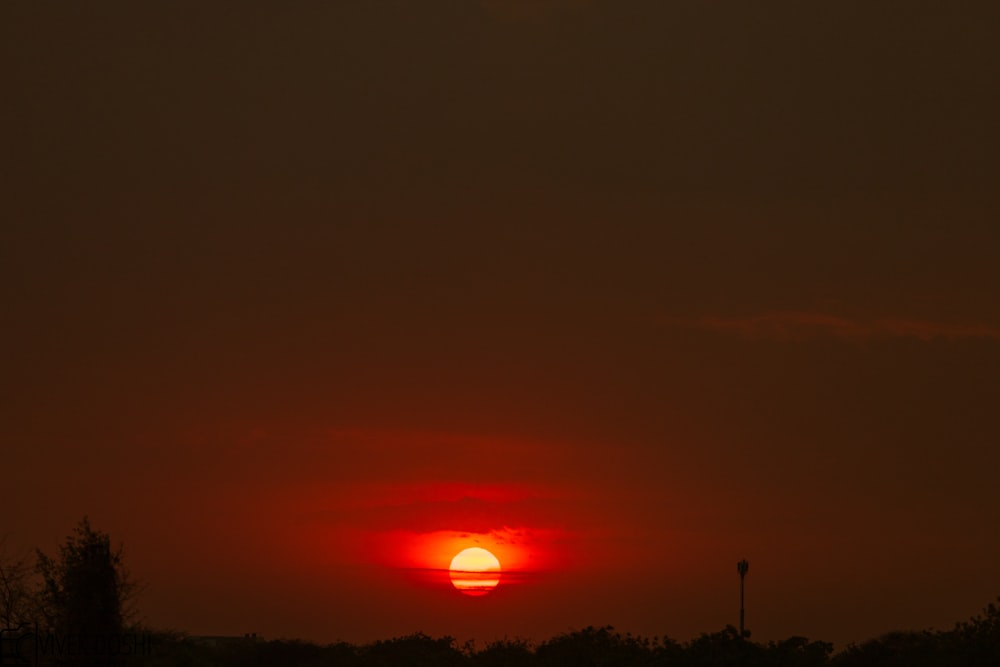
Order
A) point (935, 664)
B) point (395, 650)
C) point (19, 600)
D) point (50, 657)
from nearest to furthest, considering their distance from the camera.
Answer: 1. point (935, 664)
2. point (50, 657)
3. point (19, 600)
4. point (395, 650)

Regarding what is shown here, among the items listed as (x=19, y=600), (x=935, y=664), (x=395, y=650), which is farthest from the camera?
(x=395, y=650)

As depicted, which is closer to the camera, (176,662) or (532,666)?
(532,666)

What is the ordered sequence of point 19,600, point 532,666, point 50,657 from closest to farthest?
point 50,657 → point 532,666 → point 19,600

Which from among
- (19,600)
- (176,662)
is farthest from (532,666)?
(19,600)

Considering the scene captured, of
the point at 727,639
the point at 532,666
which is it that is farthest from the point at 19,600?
the point at 727,639

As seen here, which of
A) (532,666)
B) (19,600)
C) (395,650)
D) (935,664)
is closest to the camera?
(935,664)

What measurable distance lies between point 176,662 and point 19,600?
20.0 feet

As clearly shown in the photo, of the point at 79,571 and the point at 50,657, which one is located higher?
the point at 79,571

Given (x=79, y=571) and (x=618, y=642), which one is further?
(x=618, y=642)

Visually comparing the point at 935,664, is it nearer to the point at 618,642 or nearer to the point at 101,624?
the point at 618,642

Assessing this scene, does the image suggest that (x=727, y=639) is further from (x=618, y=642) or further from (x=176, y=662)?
(x=176, y=662)

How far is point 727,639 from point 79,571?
20.2 metres

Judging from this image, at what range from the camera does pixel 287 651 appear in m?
48.1

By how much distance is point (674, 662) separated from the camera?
37.5 m
